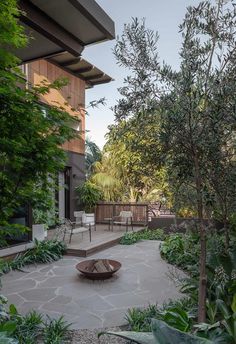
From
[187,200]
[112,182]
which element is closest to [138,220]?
[112,182]

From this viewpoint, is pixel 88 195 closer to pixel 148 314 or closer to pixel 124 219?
pixel 124 219

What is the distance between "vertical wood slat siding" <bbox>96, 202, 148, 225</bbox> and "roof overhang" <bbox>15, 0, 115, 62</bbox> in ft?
26.5

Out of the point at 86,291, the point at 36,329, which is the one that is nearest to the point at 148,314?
the point at 36,329

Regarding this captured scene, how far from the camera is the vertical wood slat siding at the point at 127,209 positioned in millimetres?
12297

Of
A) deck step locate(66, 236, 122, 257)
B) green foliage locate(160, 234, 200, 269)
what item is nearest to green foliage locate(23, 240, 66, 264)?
deck step locate(66, 236, 122, 257)

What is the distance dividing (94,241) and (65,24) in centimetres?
631

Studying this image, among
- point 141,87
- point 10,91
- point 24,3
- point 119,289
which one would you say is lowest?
point 119,289

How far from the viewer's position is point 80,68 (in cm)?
1226

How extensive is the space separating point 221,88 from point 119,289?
4231 millimetres

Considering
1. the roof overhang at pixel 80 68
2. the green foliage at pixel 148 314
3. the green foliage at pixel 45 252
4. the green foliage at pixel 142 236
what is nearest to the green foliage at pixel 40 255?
the green foliage at pixel 45 252

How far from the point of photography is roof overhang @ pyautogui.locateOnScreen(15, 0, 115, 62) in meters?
4.20

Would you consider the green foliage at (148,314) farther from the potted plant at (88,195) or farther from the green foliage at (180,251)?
the potted plant at (88,195)

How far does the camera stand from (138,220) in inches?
490

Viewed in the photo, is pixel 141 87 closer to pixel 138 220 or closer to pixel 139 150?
pixel 139 150
